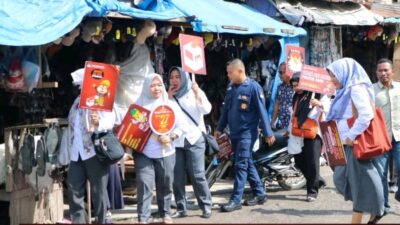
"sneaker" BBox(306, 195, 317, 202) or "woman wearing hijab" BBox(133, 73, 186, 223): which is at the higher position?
"woman wearing hijab" BBox(133, 73, 186, 223)

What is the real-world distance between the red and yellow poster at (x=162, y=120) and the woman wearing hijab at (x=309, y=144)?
2.11 m

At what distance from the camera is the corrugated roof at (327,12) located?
11.2 m

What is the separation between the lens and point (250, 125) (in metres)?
8.00

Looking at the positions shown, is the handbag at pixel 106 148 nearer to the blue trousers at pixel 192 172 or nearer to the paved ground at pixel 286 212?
the blue trousers at pixel 192 172

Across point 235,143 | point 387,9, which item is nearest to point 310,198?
point 235,143

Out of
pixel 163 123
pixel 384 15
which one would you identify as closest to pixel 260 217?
pixel 163 123

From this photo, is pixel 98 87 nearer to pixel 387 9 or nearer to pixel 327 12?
pixel 327 12

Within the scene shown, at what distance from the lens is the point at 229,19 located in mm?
9648

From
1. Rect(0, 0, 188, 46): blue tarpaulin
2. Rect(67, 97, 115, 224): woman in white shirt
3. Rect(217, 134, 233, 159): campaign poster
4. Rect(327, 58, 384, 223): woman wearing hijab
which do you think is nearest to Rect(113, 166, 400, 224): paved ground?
Rect(217, 134, 233, 159): campaign poster

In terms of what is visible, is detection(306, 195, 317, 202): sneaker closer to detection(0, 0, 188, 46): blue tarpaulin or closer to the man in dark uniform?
the man in dark uniform

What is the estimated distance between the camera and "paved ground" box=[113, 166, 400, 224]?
7.59 meters

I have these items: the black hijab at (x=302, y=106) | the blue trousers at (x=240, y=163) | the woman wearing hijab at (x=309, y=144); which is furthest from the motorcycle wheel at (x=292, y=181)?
the blue trousers at (x=240, y=163)

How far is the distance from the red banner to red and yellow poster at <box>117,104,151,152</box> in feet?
6.63

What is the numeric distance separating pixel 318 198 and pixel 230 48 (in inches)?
118
